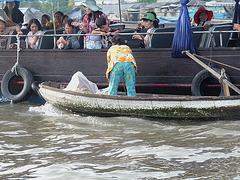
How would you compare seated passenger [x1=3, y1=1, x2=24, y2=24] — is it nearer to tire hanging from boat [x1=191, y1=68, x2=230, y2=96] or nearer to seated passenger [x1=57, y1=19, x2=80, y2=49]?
seated passenger [x1=57, y1=19, x2=80, y2=49]

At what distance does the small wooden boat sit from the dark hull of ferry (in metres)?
0.94

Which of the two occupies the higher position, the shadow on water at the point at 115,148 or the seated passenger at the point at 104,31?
the seated passenger at the point at 104,31

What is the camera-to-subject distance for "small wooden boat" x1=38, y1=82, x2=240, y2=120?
7.20 meters

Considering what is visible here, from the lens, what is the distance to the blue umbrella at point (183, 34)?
27.5 ft

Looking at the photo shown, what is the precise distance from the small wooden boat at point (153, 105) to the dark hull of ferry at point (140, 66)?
94cm

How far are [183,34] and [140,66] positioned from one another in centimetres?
102

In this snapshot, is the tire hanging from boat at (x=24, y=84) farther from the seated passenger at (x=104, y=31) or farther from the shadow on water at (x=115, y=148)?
the seated passenger at (x=104, y=31)

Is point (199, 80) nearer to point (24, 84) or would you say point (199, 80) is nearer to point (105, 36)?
point (105, 36)

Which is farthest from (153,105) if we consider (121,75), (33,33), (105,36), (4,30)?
(4,30)

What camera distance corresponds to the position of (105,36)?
9.23 meters

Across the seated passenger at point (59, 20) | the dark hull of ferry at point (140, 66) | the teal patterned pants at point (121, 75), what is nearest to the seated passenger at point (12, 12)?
the seated passenger at point (59, 20)

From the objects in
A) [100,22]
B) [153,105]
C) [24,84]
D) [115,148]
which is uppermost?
[100,22]

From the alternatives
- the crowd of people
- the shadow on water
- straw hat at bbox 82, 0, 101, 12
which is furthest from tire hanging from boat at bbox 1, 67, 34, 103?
straw hat at bbox 82, 0, 101, 12

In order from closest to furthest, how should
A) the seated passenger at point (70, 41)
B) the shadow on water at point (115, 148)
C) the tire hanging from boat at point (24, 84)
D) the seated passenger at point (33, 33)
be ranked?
1. the shadow on water at point (115, 148)
2. the seated passenger at point (70, 41)
3. the tire hanging from boat at point (24, 84)
4. the seated passenger at point (33, 33)
